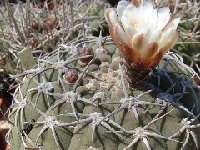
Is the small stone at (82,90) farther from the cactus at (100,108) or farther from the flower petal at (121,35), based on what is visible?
the flower petal at (121,35)

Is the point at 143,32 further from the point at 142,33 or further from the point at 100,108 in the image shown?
the point at 100,108

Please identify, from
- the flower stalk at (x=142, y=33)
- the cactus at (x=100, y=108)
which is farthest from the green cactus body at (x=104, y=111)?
the flower stalk at (x=142, y=33)

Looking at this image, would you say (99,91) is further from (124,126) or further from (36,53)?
(36,53)

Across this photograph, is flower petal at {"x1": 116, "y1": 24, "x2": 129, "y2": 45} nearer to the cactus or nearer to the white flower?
the white flower

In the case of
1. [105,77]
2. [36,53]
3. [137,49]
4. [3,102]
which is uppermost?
[137,49]

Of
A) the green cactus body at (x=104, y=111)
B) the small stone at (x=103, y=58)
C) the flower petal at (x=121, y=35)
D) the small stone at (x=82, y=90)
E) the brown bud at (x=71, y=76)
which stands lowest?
the green cactus body at (x=104, y=111)

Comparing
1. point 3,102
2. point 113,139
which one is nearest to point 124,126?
point 113,139
